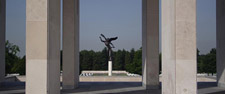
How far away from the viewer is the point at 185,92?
12938 mm

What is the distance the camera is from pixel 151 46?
2155 cm

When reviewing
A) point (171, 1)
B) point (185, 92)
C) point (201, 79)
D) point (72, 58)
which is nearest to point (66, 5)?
point (72, 58)

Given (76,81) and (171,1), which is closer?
(171,1)

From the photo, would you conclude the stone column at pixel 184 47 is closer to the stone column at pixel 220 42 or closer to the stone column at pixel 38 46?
the stone column at pixel 38 46

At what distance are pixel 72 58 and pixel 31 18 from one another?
9.10 metres

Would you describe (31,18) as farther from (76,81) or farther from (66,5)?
(76,81)

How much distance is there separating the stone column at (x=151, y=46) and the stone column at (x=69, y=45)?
21.3 feet

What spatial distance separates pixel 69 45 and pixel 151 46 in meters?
7.37

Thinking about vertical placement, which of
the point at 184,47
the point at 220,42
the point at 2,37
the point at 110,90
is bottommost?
the point at 110,90

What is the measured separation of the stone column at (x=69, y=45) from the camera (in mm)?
21484

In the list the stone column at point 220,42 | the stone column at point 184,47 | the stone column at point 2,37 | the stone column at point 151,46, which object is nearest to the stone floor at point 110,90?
the stone column at point 151,46

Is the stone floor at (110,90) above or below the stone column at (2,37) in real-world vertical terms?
below

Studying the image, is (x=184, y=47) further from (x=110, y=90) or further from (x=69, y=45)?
(x=69, y=45)

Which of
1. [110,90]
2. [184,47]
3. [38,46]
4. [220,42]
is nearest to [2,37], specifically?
[110,90]
